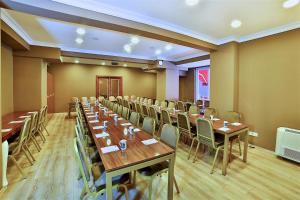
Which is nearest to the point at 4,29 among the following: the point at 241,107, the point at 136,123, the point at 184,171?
the point at 136,123

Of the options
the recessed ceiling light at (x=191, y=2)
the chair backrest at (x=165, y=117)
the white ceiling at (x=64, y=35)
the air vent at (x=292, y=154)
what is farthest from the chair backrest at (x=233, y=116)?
the white ceiling at (x=64, y=35)

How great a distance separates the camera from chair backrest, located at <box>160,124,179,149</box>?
2.22m

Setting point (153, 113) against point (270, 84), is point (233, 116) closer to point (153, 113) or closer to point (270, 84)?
point (270, 84)

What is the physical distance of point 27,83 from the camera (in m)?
5.26

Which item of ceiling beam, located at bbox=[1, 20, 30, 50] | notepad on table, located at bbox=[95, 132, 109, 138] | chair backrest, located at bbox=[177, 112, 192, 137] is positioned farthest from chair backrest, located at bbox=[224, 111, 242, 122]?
ceiling beam, located at bbox=[1, 20, 30, 50]

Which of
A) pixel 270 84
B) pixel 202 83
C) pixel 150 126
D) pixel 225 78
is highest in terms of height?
pixel 202 83

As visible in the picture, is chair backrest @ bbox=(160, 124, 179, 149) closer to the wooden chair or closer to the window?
the wooden chair

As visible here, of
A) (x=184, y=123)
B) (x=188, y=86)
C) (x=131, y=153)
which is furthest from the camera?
(x=188, y=86)

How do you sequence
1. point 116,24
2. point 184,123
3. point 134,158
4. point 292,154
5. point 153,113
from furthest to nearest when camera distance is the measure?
1. point 153,113
2. point 184,123
3. point 292,154
4. point 116,24
5. point 134,158

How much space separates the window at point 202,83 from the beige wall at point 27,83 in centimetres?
834

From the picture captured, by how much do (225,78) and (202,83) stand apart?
17.9 feet

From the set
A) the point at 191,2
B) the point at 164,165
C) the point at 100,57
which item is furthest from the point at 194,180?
the point at 100,57

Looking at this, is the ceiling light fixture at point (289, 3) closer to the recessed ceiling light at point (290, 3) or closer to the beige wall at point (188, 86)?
the recessed ceiling light at point (290, 3)

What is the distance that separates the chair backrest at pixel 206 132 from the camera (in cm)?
280
